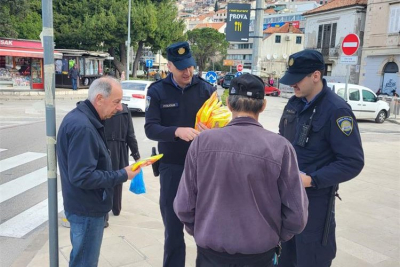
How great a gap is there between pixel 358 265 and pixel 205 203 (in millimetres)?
2828

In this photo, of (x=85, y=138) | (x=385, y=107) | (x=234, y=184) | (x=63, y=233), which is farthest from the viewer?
(x=385, y=107)

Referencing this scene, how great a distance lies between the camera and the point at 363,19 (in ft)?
105

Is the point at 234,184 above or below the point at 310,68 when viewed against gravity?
below

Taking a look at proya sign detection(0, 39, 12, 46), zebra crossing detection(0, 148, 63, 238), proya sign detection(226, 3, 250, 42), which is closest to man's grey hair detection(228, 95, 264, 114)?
zebra crossing detection(0, 148, 63, 238)

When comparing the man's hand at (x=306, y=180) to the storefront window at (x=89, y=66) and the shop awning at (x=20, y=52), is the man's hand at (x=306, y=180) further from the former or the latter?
the storefront window at (x=89, y=66)

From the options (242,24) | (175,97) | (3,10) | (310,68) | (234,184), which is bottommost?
(234,184)

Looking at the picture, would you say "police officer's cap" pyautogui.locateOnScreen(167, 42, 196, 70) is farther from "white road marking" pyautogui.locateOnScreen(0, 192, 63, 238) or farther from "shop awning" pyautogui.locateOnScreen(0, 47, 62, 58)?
"shop awning" pyautogui.locateOnScreen(0, 47, 62, 58)

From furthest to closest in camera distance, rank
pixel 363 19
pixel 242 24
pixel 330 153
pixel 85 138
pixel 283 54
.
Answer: pixel 283 54, pixel 363 19, pixel 242 24, pixel 330 153, pixel 85 138

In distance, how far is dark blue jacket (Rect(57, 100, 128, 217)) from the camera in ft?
7.88

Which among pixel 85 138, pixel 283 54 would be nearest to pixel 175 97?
pixel 85 138

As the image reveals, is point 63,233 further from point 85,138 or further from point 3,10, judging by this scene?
point 3,10

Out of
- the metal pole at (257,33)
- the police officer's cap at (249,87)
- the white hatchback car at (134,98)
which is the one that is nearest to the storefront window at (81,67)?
the white hatchback car at (134,98)

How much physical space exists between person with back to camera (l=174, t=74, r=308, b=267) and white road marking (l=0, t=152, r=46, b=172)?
6.60 metres

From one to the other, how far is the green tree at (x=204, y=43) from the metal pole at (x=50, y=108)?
237 feet
